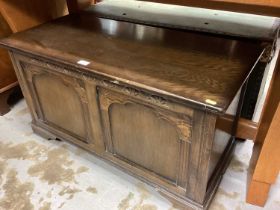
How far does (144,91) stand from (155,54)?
0.67ft

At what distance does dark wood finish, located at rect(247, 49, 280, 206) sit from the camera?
938mm

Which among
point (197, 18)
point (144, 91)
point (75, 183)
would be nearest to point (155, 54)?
point (144, 91)

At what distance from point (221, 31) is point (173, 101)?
1.62ft

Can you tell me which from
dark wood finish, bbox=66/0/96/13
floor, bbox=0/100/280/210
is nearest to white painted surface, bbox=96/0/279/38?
dark wood finish, bbox=66/0/96/13

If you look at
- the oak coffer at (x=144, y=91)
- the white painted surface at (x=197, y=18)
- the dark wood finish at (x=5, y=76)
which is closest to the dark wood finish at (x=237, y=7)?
the white painted surface at (x=197, y=18)

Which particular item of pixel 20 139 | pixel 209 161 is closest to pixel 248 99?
pixel 209 161

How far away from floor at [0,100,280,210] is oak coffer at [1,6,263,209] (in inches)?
3.9

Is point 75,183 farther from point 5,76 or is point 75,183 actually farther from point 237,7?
point 237,7

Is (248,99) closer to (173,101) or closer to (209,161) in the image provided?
(209,161)

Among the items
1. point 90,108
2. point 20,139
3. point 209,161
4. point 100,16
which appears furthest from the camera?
point 20,139

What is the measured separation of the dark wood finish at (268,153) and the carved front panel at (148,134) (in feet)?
0.95

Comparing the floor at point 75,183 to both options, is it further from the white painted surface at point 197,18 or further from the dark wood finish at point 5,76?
the white painted surface at point 197,18

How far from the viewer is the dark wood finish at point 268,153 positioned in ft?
3.08

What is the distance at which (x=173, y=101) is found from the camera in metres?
0.82
